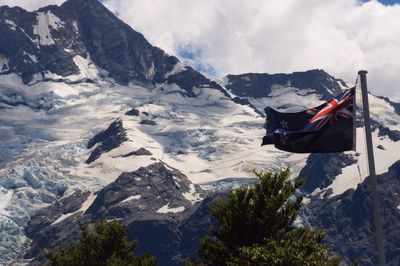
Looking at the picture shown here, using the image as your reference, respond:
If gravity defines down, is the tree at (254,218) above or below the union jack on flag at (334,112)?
below

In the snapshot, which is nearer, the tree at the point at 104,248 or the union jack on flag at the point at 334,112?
the union jack on flag at the point at 334,112

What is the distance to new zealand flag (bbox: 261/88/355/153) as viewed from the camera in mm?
26375

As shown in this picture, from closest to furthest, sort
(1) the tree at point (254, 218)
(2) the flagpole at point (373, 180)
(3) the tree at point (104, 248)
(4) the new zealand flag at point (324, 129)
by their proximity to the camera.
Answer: (2) the flagpole at point (373, 180)
(4) the new zealand flag at point (324, 129)
(1) the tree at point (254, 218)
(3) the tree at point (104, 248)

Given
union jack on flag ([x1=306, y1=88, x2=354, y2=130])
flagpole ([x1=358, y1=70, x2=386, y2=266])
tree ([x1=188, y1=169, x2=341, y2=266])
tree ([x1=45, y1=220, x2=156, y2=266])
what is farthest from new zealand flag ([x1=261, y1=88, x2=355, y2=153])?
tree ([x1=45, y1=220, x2=156, y2=266])

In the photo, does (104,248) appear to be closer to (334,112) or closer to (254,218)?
(254,218)

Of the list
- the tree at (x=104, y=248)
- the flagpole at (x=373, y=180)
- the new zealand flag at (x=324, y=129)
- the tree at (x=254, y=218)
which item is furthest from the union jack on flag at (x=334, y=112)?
the tree at (x=104, y=248)

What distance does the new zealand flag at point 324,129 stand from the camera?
26375 millimetres

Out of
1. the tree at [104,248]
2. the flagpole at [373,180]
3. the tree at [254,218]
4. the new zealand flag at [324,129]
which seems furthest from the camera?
the tree at [104,248]

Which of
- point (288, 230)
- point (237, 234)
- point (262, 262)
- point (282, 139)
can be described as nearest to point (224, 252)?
point (237, 234)

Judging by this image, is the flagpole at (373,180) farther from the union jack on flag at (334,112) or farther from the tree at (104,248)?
the tree at (104,248)

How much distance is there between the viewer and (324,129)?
87.4ft

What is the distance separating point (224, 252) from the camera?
125ft

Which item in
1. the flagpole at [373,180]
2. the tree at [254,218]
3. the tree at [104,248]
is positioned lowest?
the tree at [104,248]

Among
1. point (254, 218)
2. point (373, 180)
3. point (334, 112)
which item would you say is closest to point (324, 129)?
point (334, 112)
